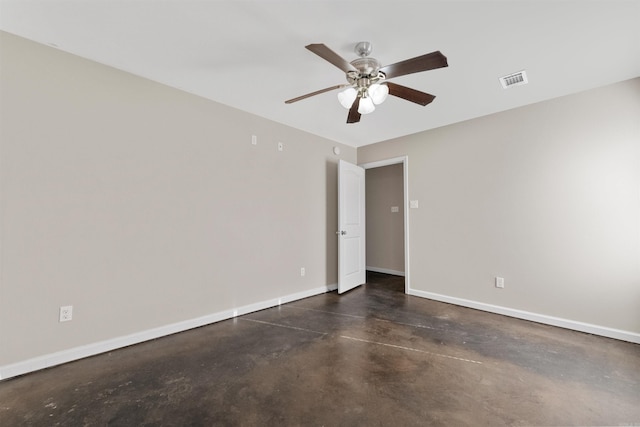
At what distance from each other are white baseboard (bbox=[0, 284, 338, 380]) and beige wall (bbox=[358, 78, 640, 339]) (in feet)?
8.47

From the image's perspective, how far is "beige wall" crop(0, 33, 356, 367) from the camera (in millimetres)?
1861

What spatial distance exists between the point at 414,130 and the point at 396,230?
7.40ft

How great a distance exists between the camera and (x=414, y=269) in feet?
12.6

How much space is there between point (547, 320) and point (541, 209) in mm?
1229

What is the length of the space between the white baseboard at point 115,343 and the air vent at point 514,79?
3.54 metres

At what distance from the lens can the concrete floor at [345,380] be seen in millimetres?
1460

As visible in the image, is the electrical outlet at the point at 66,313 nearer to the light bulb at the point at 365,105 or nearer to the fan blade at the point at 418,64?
the light bulb at the point at 365,105

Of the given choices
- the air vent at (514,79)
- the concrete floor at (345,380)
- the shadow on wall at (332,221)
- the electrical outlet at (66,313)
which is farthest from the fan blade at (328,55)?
the electrical outlet at (66,313)

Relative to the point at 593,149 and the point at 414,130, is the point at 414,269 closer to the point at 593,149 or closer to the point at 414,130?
the point at 414,130

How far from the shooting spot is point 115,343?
7.22 feet

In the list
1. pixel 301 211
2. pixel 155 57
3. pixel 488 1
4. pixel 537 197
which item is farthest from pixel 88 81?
pixel 537 197

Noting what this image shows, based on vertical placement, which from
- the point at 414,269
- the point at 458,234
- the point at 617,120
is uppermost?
the point at 617,120

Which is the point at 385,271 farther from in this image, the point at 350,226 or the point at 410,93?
the point at 410,93

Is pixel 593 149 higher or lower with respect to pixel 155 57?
lower
